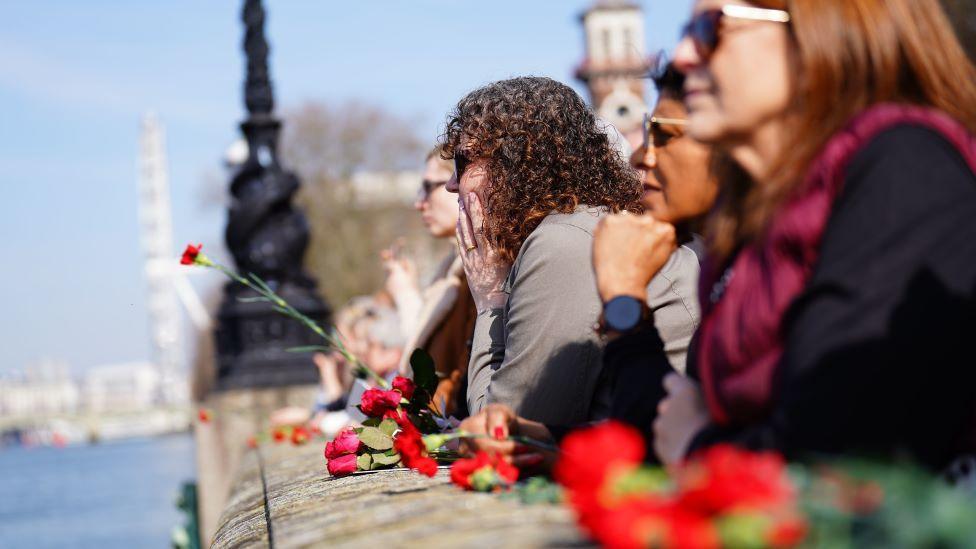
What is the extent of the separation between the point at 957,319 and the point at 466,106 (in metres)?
2.46

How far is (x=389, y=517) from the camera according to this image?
112 inches

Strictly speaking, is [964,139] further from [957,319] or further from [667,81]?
[667,81]

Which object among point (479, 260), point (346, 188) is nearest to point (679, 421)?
point (479, 260)

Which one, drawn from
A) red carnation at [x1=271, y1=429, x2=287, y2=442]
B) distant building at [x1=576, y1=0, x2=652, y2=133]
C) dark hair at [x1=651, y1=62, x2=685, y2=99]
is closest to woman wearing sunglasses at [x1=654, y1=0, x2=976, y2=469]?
dark hair at [x1=651, y1=62, x2=685, y2=99]

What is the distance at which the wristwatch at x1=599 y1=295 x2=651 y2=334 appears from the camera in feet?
9.95

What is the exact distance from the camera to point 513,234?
13.7ft

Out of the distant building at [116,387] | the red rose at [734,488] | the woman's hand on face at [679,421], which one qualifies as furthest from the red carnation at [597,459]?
the distant building at [116,387]

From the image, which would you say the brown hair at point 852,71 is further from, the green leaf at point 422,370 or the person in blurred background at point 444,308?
the person in blurred background at point 444,308

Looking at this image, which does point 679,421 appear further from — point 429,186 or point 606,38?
point 606,38

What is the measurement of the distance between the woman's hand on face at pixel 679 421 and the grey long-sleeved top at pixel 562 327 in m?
0.97

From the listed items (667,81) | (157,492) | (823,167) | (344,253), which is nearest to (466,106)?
(667,81)

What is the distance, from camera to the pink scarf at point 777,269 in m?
2.34

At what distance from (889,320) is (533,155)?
2191mm

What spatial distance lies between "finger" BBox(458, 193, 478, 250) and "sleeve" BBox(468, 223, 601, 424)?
0.50 m
